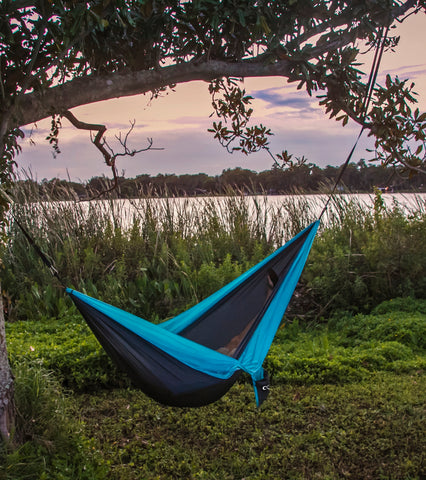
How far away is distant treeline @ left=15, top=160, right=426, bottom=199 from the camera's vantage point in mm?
5363

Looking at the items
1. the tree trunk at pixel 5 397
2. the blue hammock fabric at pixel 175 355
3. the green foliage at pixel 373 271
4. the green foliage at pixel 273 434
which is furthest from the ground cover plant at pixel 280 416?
the green foliage at pixel 373 271

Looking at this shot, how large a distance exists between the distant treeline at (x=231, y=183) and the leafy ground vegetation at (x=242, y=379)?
0.33m

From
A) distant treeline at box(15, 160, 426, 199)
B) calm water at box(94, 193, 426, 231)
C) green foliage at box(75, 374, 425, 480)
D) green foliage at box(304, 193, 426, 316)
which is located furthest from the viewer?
distant treeline at box(15, 160, 426, 199)

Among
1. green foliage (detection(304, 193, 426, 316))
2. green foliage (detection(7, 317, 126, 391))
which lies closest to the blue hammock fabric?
green foliage (detection(7, 317, 126, 391))

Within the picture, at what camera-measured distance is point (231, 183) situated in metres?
5.99

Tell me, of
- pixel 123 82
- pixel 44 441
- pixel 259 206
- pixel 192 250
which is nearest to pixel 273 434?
pixel 44 441

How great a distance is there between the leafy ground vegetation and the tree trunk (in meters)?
0.07

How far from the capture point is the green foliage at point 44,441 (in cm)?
184

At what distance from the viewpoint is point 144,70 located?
100 inches

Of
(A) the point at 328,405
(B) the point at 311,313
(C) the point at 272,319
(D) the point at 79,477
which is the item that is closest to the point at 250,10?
(C) the point at 272,319

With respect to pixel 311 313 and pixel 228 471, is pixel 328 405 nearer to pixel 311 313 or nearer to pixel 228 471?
pixel 228 471

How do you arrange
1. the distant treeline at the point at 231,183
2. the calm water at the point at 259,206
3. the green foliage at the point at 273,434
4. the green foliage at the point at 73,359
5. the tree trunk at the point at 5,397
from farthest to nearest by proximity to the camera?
the distant treeline at the point at 231,183, the calm water at the point at 259,206, the green foliage at the point at 73,359, the green foliage at the point at 273,434, the tree trunk at the point at 5,397

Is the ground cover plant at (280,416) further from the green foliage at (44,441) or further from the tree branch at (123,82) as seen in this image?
Result: the tree branch at (123,82)

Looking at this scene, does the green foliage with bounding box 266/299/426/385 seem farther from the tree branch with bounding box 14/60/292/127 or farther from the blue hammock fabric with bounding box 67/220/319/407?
the tree branch with bounding box 14/60/292/127
